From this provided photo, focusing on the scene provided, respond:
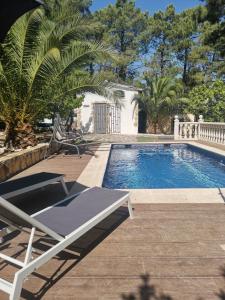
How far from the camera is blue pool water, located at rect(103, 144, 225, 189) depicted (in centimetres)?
884

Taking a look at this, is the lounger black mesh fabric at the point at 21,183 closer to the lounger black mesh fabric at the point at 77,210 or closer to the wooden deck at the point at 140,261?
the wooden deck at the point at 140,261

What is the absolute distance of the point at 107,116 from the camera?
985 inches

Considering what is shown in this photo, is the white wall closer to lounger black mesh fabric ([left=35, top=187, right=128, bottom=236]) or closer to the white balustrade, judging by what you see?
the white balustrade

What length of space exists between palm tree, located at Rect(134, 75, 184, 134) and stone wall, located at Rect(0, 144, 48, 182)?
1527 centimetres

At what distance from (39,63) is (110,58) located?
2481 mm

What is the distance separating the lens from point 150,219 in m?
4.59

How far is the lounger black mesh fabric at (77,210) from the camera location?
3275 millimetres

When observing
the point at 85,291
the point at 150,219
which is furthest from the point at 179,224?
the point at 85,291

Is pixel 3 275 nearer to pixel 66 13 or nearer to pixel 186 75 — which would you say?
pixel 66 13

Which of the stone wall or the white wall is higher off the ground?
the white wall

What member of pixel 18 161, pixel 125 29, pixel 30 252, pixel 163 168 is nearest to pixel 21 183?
pixel 30 252

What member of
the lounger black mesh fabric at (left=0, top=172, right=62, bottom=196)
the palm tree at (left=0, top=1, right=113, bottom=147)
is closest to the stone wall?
the palm tree at (left=0, top=1, right=113, bottom=147)

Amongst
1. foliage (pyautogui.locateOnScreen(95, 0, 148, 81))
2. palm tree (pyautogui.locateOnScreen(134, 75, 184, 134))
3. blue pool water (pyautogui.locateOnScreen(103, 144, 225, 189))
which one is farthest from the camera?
foliage (pyautogui.locateOnScreen(95, 0, 148, 81))

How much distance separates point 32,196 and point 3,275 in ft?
9.30
